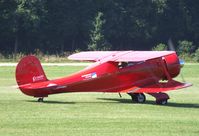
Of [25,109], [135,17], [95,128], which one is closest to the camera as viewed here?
[95,128]

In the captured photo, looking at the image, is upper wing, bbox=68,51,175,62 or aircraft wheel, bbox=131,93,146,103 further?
aircraft wheel, bbox=131,93,146,103

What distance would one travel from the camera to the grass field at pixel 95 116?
15.1m

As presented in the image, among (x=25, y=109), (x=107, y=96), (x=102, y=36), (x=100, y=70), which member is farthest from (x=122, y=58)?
(x=102, y=36)

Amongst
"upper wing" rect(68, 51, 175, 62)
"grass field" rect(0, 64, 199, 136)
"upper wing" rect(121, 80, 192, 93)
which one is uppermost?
"upper wing" rect(68, 51, 175, 62)

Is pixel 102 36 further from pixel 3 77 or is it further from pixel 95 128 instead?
pixel 95 128

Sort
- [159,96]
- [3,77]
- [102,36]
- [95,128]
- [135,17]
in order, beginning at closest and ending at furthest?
[95,128]
[159,96]
[3,77]
[102,36]
[135,17]

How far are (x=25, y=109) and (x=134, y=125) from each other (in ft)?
13.1

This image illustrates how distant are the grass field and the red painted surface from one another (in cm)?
47

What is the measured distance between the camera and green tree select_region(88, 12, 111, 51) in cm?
6412

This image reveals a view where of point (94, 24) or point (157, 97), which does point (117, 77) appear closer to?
point (157, 97)

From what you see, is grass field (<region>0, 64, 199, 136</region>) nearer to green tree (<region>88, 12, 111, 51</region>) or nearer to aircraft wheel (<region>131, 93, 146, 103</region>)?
aircraft wheel (<region>131, 93, 146, 103</region>)

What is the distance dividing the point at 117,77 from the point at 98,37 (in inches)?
1654

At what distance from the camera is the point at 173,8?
71688mm

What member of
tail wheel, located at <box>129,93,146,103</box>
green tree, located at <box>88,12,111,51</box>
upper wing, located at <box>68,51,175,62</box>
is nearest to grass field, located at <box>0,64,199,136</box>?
tail wheel, located at <box>129,93,146,103</box>
